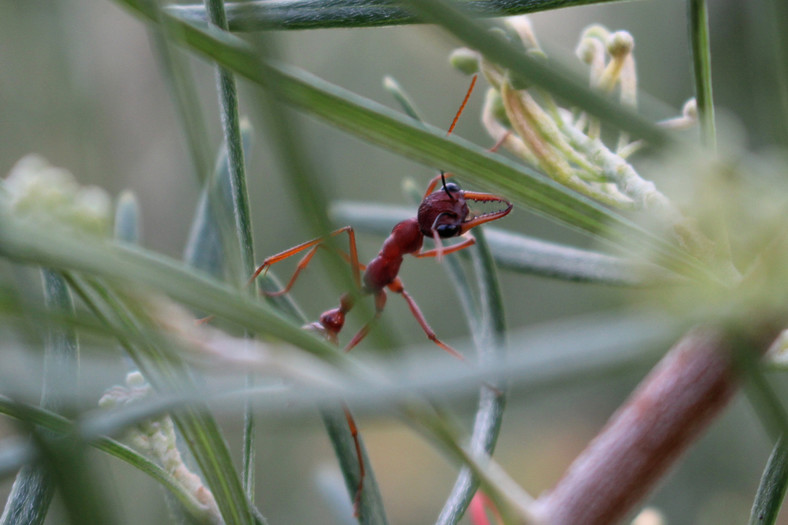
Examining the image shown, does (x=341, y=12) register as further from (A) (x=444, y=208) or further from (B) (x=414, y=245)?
(B) (x=414, y=245)

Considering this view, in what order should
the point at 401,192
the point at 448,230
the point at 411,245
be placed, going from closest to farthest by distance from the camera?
the point at 448,230, the point at 411,245, the point at 401,192

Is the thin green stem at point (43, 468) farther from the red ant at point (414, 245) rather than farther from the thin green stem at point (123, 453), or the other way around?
the red ant at point (414, 245)

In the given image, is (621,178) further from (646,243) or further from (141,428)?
(141,428)

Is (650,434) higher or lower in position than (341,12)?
lower

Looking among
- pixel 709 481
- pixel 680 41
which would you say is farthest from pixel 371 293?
pixel 680 41

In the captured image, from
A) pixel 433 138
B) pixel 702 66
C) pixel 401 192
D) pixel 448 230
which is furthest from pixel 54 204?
pixel 401 192

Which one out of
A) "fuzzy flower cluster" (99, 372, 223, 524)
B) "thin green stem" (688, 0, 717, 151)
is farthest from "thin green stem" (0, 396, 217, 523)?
"thin green stem" (688, 0, 717, 151)

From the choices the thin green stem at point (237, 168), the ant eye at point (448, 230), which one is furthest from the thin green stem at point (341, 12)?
the ant eye at point (448, 230)
